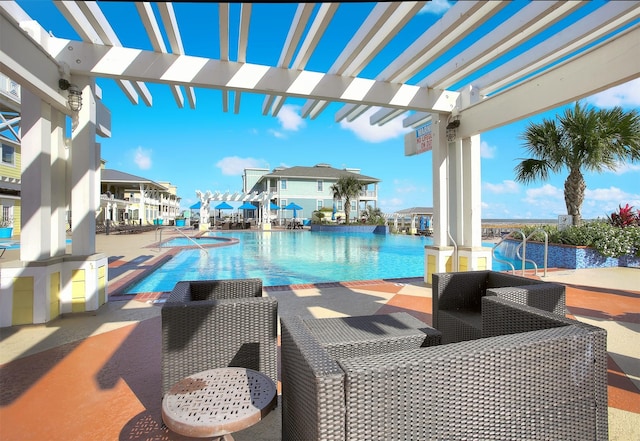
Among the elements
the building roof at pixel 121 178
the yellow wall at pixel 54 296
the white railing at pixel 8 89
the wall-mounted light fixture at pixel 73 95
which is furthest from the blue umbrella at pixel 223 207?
the yellow wall at pixel 54 296

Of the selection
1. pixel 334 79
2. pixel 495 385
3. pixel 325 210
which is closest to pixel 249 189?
pixel 325 210

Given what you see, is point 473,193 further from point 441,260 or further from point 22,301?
point 22,301

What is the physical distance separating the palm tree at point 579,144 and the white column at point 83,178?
980 cm

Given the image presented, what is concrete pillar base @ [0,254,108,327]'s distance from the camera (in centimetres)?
346

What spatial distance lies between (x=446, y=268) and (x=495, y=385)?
4.55 meters

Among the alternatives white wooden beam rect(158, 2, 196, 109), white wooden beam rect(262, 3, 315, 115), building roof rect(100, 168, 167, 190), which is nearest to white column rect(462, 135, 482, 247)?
white wooden beam rect(262, 3, 315, 115)

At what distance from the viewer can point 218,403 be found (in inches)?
53.2

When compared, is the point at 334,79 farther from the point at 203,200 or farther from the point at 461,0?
the point at 203,200

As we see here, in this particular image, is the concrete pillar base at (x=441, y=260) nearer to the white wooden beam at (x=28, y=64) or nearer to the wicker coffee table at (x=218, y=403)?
the wicker coffee table at (x=218, y=403)

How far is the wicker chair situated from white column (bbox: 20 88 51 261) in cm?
257

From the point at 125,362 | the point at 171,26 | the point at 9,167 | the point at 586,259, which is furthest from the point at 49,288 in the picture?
the point at 9,167

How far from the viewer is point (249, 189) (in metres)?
41.6

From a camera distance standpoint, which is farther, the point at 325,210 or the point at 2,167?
the point at 325,210

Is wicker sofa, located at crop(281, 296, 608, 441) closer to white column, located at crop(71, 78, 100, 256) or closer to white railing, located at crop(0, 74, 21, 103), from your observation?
white column, located at crop(71, 78, 100, 256)
